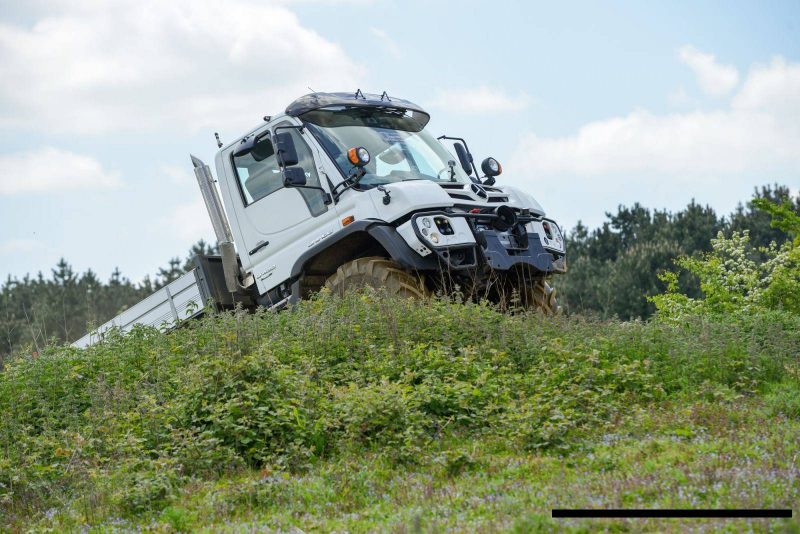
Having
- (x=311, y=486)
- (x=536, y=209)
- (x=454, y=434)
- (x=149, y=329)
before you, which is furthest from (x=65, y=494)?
(x=536, y=209)

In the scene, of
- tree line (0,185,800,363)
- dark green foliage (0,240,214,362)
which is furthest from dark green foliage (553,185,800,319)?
dark green foliage (0,240,214,362)

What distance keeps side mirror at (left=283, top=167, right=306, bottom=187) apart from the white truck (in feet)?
0.04

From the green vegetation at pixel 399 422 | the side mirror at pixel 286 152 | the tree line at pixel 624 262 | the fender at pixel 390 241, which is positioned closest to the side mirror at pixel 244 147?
the side mirror at pixel 286 152

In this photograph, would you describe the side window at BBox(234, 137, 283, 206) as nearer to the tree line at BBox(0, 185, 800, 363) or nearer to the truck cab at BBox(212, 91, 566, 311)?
the truck cab at BBox(212, 91, 566, 311)

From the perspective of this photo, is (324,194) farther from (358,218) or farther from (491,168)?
(491,168)

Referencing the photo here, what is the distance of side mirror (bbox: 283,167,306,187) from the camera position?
11.6 m

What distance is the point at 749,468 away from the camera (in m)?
5.90

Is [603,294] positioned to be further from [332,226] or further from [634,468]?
[634,468]

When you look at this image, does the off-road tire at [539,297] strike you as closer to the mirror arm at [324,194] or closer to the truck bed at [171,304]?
the mirror arm at [324,194]

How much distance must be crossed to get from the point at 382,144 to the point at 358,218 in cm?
132

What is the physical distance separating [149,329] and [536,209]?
482cm

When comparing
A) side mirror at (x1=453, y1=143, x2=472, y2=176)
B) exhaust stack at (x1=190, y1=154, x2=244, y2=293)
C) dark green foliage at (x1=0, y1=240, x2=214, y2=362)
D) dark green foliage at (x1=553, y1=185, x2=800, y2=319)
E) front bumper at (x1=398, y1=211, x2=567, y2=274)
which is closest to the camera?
front bumper at (x1=398, y1=211, x2=567, y2=274)

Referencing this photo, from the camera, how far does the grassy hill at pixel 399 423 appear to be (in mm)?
5996

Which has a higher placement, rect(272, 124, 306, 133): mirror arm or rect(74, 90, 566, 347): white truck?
rect(272, 124, 306, 133): mirror arm
